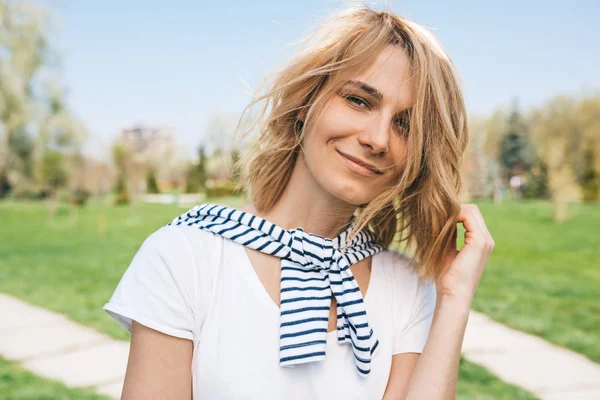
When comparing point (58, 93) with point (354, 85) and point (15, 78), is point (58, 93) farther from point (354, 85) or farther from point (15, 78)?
point (354, 85)

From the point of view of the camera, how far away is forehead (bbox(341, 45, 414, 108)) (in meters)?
1.49

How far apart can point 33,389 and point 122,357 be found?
0.66 metres

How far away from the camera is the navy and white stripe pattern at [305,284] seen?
141 cm

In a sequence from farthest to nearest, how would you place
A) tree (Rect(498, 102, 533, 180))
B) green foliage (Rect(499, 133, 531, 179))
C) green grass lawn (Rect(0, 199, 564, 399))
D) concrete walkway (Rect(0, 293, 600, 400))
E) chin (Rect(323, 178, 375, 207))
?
green foliage (Rect(499, 133, 531, 179)) < tree (Rect(498, 102, 533, 180)) < green grass lawn (Rect(0, 199, 564, 399)) < concrete walkway (Rect(0, 293, 600, 400)) < chin (Rect(323, 178, 375, 207))

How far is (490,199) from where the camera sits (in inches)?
827

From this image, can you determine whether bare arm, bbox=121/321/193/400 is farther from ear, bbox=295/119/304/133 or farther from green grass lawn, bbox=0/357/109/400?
green grass lawn, bbox=0/357/109/400

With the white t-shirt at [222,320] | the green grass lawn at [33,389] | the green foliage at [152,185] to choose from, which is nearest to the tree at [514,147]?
the green foliage at [152,185]

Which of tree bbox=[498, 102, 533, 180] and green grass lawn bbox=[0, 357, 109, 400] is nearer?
green grass lawn bbox=[0, 357, 109, 400]

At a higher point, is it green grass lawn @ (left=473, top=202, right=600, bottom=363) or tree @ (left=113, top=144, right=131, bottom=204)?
green grass lawn @ (left=473, top=202, right=600, bottom=363)

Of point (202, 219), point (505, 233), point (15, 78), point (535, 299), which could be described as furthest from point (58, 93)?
point (202, 219)

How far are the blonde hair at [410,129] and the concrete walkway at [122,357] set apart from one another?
7.21 ft

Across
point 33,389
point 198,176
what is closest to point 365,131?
point 33,389

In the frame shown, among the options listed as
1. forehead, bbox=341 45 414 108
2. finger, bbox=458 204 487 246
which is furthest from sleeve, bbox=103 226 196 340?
finger, bbox=458 204 487 246

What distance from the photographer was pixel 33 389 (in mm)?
3389
